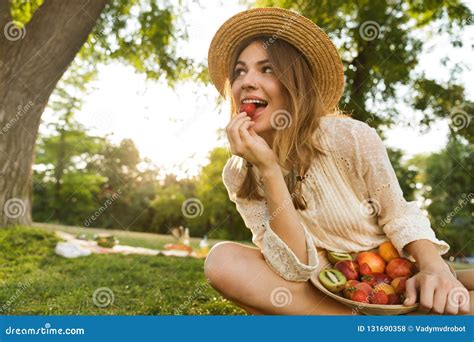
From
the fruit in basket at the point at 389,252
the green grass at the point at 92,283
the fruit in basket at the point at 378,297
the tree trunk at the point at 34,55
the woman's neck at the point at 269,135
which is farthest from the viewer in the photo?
the tree trunk at the point at 34,55

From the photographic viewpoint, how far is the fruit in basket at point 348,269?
240cm

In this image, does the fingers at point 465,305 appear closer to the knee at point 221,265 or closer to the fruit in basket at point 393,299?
the fruit in basket at point 393,299

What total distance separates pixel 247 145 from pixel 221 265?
0.56 metres

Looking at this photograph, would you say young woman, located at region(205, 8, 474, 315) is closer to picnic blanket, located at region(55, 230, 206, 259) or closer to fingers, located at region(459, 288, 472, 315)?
fingers, located at region(459, 288, 472, 315)

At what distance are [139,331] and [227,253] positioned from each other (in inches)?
20.5

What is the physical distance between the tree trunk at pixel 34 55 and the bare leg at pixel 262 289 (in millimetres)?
3018

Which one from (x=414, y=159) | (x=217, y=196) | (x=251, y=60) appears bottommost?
(x=217, y=196)

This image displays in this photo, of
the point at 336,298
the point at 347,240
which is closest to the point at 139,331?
the point at 336,298

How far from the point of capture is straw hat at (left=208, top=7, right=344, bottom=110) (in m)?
2.76

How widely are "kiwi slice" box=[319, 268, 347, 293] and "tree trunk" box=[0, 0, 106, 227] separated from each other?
333 cm

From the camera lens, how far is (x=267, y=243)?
2391 millimetres

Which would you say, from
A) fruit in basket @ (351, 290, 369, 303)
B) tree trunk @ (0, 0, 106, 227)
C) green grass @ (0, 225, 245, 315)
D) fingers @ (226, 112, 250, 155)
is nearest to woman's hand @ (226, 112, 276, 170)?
fingers @ (226, 112, 250, 155)

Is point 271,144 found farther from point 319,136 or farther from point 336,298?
point 336,298

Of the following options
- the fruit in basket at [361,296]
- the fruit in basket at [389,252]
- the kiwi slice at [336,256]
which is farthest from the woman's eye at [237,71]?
Result: the fruit in basket at [361,296]
